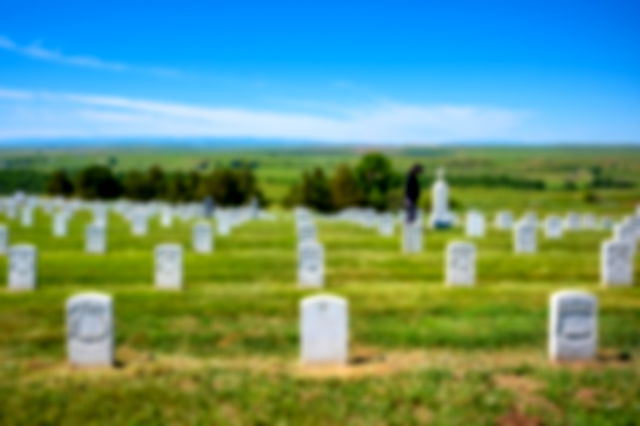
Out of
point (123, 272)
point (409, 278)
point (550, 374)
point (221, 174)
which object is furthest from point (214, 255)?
point (221, 174)

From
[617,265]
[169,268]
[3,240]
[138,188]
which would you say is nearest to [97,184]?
[138,188]

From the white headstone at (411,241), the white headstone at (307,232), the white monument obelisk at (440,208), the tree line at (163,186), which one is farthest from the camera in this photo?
the tree line at (163,186)

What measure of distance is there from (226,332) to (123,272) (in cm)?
745

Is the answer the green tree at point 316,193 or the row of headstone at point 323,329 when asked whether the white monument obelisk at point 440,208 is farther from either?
the green tree at point 316,193

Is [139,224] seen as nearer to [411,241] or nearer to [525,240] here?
[411,241]

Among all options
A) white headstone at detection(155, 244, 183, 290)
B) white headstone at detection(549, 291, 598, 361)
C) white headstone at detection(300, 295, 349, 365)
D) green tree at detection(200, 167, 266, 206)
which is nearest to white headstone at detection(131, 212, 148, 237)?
white headstone at detection(155, 244, 183, 290)

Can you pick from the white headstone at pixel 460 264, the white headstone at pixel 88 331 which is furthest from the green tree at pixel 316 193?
the white headstone at pixel 88 331

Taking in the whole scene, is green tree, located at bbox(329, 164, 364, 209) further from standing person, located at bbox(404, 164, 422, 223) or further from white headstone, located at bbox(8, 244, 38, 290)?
white headstone, located at bbox(8, 244, 38, 290)

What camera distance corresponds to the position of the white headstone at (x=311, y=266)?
594 inches

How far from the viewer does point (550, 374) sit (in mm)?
8109

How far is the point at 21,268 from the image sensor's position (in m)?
14.6

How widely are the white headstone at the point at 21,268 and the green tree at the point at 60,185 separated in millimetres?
55905

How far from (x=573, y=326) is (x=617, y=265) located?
6.88 meters

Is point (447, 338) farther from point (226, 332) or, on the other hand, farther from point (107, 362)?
point (107, 362)
